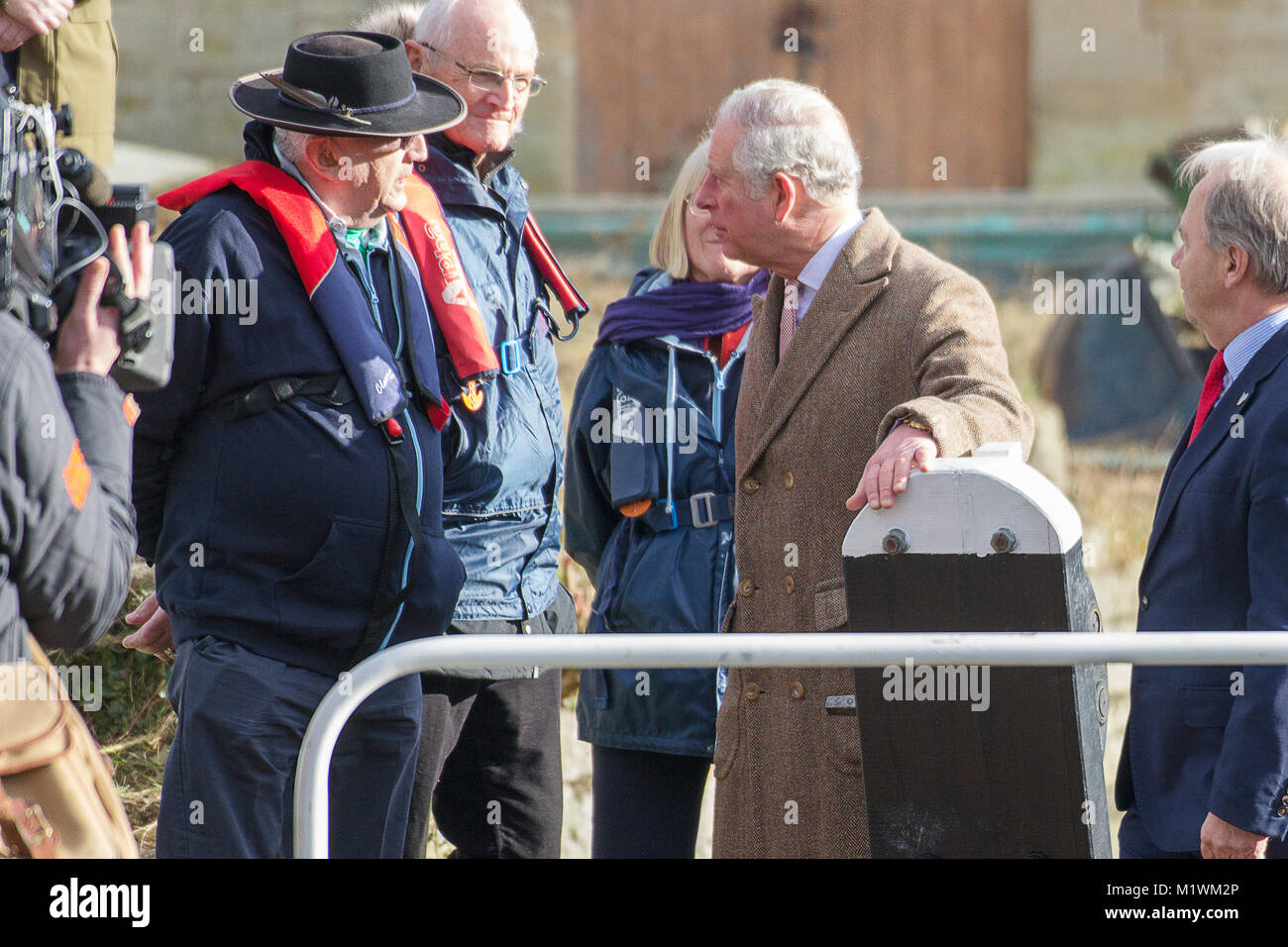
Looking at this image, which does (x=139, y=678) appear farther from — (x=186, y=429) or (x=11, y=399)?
(x=11, y=399)

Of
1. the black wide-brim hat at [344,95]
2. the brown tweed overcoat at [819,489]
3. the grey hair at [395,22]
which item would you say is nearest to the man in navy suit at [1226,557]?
the brown tweed overcoat at [819,489]

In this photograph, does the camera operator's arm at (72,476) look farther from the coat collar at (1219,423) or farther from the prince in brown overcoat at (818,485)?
A: the coat collar at (1219,423)

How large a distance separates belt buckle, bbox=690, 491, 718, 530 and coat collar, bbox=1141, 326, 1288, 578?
1014 mm

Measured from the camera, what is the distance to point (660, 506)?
380 centimetres

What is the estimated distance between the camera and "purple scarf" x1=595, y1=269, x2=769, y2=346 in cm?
391

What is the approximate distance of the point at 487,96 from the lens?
12.2 feet

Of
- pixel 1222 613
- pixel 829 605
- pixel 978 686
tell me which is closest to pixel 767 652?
pixel 978 686

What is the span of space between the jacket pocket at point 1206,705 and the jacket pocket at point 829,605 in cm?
61

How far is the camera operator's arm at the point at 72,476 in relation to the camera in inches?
89.4

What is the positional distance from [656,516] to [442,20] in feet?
3.86

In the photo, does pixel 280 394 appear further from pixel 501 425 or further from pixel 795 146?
pixel 795 146

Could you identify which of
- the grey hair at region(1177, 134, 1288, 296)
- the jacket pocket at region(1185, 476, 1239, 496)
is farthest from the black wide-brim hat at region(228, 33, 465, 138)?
the jacket pocket at region(1185, 476, 1239, 496)

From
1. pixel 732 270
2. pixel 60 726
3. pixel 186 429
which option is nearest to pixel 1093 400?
pixel 732 270

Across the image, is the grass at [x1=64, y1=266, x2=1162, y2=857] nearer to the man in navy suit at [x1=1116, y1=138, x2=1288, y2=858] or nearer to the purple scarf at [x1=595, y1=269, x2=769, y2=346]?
the purple scarf at [x1=595, y1=269, x2=769, y2=346]
